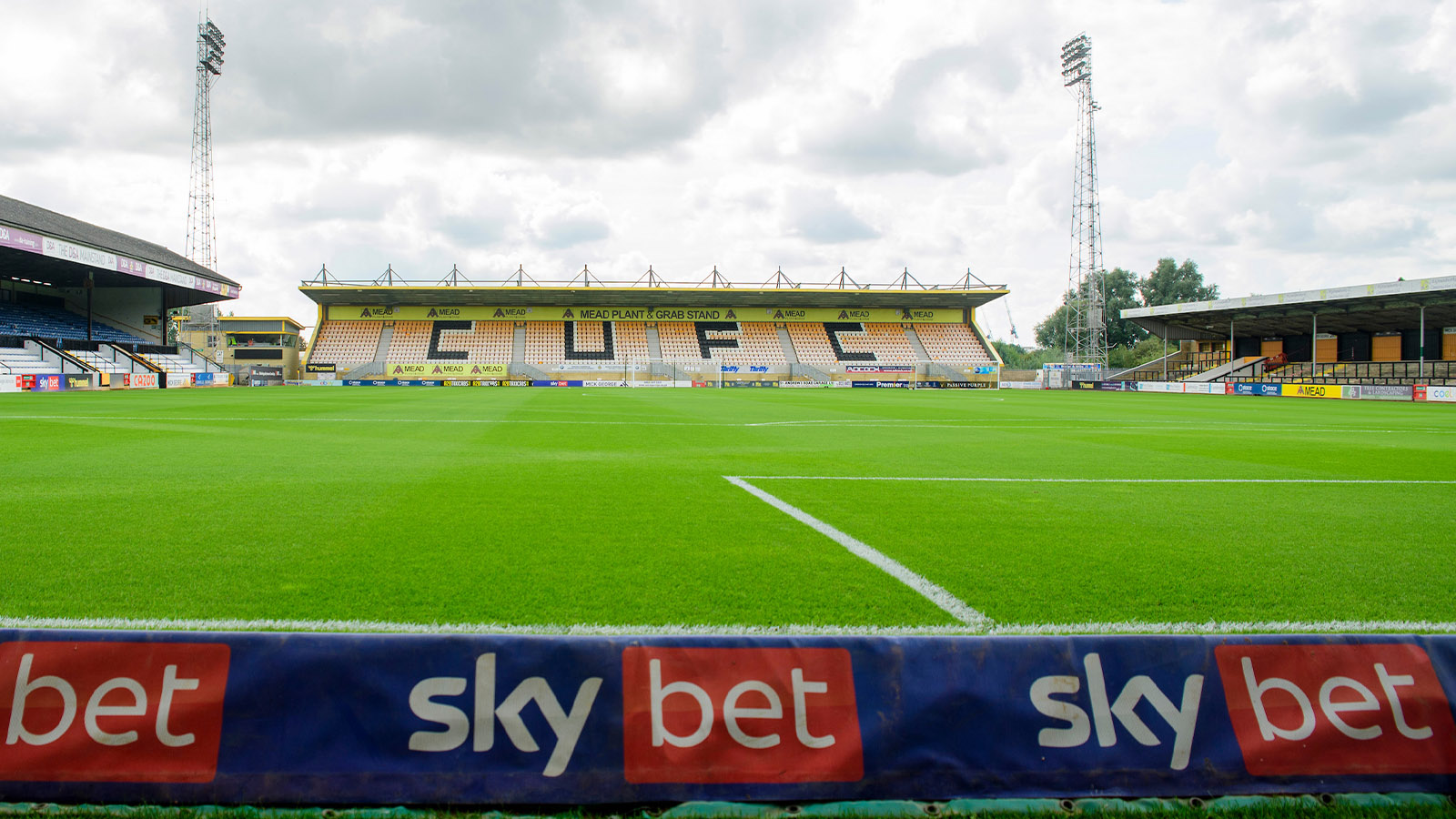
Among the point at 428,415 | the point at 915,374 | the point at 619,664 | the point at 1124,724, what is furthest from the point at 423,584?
the point at 915,374

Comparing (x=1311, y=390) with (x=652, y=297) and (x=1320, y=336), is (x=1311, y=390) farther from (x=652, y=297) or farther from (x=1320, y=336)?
(x=652, y=297)

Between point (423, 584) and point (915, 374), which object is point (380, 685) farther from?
point (915, 374)

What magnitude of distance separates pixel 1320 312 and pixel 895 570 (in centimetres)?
4945

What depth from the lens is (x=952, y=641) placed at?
1952 millimetres

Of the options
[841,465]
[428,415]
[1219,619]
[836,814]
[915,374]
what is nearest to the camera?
[836,814]

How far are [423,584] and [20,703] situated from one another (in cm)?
142

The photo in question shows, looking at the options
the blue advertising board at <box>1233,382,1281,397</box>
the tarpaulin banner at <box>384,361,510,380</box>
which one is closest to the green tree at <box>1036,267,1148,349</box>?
the blue advertising board at <box>1233,382,1281,397</box>

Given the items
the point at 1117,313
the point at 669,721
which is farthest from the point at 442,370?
the point at 1117,313

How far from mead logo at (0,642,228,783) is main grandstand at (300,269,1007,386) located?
51242 mm

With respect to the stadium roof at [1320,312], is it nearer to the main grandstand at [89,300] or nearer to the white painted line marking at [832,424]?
the white painted line marking at [832,424]

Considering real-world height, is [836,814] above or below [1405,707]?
below

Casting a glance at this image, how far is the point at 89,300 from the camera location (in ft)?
114

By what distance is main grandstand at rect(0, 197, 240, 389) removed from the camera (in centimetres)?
3038

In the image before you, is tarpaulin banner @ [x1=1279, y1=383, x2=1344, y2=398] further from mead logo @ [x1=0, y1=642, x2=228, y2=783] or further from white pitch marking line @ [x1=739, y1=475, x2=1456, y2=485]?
mead logo @ [x1=0, y1=642, x2=228, y2=783]
